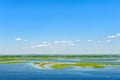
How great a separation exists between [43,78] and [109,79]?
313 inches

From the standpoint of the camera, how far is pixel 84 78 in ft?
136

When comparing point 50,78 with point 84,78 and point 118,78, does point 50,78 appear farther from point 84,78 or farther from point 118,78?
point 118,78

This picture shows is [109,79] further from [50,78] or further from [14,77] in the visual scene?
[14,77]

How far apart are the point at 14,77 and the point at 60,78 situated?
5762mm

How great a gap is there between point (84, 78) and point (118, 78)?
4.00 meters

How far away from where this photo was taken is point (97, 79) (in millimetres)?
40500

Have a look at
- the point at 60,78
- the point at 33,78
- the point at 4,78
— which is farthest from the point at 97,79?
the point at 4,78

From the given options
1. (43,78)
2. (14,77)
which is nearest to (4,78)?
(14,77)

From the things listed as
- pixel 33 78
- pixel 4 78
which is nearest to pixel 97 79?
pixel 33 78

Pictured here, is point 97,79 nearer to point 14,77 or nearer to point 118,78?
point 118,78

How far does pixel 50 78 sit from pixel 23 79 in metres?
3.35

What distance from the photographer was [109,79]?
133 feet

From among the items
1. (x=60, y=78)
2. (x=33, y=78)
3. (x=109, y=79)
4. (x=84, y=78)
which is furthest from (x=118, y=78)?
(x=33, y=78)

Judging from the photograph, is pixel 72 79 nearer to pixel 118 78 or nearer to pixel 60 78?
pixel 60 78
